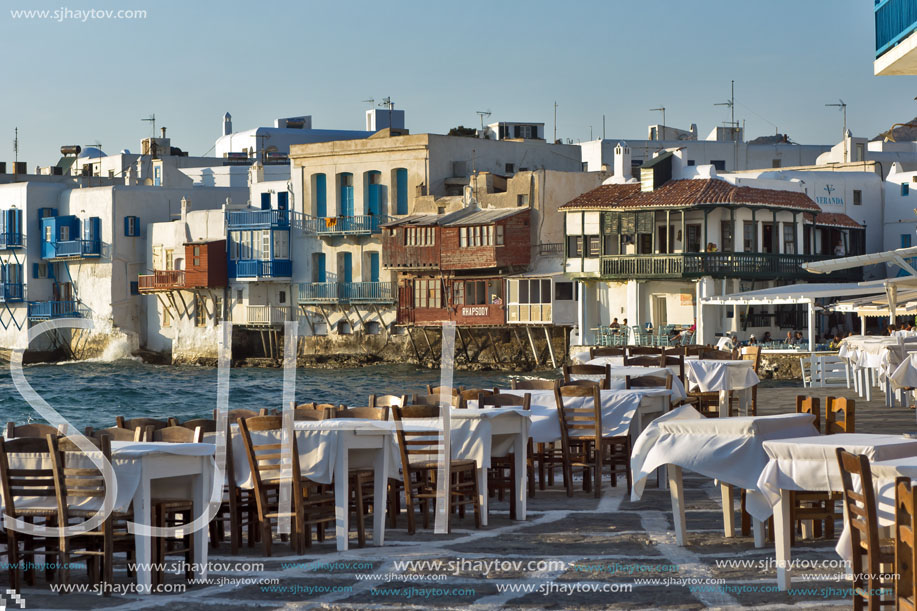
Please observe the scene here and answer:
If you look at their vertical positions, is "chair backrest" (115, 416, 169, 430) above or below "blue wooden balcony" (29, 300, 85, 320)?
below

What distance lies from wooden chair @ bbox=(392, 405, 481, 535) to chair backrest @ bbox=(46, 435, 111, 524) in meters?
2.88

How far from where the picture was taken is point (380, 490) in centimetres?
1030

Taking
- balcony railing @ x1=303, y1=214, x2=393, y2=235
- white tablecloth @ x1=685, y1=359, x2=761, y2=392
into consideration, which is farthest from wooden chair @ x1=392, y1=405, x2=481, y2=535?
balcony railing @ x1=303, y1=214, x2=393, y2=235

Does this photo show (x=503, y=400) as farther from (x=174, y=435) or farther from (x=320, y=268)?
(x=320, y=268)

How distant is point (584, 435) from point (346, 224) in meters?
50.7

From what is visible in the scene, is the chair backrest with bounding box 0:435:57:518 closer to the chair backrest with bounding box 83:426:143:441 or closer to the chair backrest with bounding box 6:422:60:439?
the chair backrest with bounding box 6:422:60:439

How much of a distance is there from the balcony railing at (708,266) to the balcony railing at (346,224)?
1307 cm

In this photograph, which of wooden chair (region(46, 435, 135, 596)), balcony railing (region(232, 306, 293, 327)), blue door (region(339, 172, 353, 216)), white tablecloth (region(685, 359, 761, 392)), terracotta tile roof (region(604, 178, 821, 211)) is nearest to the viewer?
wooden chair (region(46, 435, 135, 596))

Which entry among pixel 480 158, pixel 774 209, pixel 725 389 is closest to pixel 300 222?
pixel 480 158

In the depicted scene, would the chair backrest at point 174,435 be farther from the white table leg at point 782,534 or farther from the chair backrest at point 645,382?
the chair backrest at point 645,382

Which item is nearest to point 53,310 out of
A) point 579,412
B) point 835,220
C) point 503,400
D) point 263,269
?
point 263,269

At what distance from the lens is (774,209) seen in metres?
52.6

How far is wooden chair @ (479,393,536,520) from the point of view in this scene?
1161 centimetres

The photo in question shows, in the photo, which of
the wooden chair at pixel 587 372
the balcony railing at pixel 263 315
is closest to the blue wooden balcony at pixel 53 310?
the balcony railing at pixel 263 315
